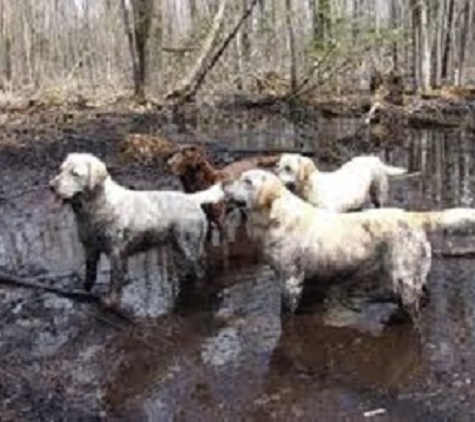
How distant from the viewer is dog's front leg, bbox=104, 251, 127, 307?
341 inches

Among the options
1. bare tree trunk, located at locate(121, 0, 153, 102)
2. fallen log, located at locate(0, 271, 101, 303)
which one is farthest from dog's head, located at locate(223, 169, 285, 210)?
bare tree trunk, located at locate(121, 0, 153, 102)

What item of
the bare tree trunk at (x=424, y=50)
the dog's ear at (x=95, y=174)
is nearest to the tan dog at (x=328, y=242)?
the dog's ear at (x=95, y=174)

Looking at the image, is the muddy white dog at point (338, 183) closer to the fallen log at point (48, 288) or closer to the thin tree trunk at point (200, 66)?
the fallen log at point (48, 288)

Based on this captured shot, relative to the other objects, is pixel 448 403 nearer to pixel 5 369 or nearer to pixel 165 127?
pixel 5 369

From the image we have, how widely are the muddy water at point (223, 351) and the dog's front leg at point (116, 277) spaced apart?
154 mm

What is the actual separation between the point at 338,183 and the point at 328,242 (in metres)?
2.71

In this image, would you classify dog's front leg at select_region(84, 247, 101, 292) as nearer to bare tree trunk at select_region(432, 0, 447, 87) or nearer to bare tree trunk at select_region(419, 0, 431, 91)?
bare tree trunk at select_region(419, 0, 431, 91)

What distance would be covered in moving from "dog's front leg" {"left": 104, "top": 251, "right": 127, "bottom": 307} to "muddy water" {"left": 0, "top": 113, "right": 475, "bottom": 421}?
15 cm

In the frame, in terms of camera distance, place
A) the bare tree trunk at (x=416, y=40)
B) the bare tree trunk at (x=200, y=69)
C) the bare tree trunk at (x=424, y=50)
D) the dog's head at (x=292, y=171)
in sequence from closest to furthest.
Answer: the dog's head at (x=292, y=171)
the bare tree trunk at (x=200, y=69)
the bare tree trunk at (x=424, y=50)
the bare tree trunk at (x=416, y=40)

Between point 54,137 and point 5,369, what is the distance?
1201 cm

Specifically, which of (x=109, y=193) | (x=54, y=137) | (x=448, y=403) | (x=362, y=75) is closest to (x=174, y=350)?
(x=109, y=193)

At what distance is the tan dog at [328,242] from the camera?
7.91 meters

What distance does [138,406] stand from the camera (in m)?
6.59

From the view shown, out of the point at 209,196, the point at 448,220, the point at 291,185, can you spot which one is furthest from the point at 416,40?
the point at 448,220
